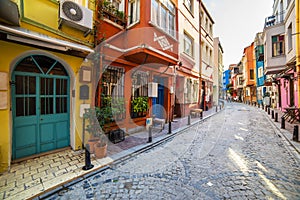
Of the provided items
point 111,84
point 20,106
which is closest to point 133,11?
point 111,84

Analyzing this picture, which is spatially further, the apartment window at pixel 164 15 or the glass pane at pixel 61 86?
the apartment window at pixel 164 15

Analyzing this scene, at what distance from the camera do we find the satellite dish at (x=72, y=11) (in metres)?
4.25

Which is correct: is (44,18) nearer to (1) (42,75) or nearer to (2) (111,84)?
(1) (42,75)

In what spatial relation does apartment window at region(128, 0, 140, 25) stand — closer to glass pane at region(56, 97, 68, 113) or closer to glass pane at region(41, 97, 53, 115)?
glass pane at region(56, 97, 68, 113)

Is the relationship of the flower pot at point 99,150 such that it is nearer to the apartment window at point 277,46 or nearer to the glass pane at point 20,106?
the glass pane at point 20,106

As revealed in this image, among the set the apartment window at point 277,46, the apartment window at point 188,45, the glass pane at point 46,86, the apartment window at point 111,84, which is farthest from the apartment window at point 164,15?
the apartment window at point 277,46

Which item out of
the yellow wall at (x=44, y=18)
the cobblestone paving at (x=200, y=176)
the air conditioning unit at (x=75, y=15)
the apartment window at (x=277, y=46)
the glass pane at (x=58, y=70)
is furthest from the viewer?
the apartment window at (x=277, y=46)

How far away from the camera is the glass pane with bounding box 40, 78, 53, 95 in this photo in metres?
4.46

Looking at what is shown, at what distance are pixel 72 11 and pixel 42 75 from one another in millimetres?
2110

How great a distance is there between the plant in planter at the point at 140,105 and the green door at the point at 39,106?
2.91m

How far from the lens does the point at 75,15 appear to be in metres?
4.43

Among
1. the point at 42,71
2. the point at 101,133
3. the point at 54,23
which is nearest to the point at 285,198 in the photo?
the point at 101,133

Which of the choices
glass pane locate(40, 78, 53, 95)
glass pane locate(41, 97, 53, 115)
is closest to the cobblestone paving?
glass pane locate(41, 97, 53, 115)

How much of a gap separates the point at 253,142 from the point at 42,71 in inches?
320
